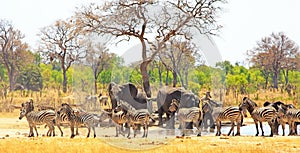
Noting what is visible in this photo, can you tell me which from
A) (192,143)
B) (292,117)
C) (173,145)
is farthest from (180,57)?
(173,145)

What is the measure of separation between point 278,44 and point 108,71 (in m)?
24.8

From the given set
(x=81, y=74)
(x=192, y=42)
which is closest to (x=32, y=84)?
(x=81, y=74)

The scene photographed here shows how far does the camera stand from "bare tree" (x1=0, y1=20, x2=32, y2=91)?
52250mm

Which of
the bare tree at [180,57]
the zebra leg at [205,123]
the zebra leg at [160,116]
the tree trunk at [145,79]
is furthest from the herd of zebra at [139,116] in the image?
the bare tree at [180,57]

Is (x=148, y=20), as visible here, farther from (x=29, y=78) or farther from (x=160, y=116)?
(x=29, y=78)

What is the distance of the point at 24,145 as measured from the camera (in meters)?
13.8

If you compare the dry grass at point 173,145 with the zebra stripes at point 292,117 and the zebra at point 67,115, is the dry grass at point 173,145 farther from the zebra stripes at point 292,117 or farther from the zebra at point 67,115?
the zebra stripes at point 292,117

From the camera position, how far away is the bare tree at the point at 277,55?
54375mm

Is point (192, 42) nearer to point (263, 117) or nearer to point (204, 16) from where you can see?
point (204, 16)

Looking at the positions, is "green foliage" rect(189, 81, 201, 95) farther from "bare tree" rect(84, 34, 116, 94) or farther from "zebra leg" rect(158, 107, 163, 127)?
"zebra leg" rect(158, 107, 163, 127)

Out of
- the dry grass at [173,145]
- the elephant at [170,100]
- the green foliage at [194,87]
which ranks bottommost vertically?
the dry grass at [173,145]

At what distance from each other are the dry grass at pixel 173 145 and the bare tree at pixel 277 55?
132 ft

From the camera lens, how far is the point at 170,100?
2147cm

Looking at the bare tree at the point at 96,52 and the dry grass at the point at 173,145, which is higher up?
the bare tree at the point at 96,52
